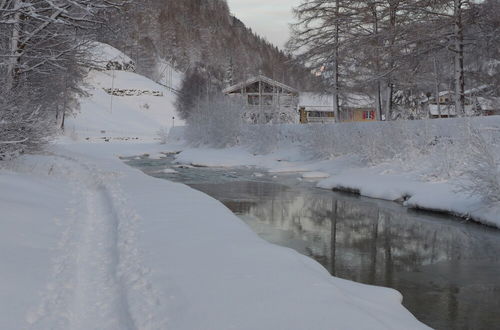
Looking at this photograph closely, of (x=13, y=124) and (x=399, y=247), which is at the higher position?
(x=13, y=124)

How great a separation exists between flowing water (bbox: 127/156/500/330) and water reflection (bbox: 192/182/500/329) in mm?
12

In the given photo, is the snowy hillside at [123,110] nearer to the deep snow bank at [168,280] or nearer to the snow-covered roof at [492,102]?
the snow-covered roof at [492,102]

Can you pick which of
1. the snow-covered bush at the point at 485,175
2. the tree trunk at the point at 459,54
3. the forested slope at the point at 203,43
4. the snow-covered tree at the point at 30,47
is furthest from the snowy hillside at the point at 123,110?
the snow-covered bush at the point at 485,175

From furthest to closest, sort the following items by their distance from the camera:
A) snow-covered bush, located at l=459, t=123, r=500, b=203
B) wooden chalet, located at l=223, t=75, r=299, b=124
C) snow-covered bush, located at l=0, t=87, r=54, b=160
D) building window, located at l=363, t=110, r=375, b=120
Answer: building window, located at l=363, t=110, r=375, b=120, wooden chalet, located at l=223, t=75, r=299, b=124, snow-covered bush, located at l=459, t=123, r=500, b=203, snow-covered bush, located at l=0, t=87, r=54, b=160

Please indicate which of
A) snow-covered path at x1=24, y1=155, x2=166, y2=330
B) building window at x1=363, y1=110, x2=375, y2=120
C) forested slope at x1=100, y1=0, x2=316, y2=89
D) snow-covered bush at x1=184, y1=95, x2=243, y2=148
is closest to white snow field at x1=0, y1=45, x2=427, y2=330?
snow-covered path at x1=24, y1=155, x2=166, y2=330

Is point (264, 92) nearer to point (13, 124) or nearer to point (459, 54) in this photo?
point (459, 54)

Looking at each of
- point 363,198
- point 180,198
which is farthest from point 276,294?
point 363,198

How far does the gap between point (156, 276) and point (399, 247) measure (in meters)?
5.20

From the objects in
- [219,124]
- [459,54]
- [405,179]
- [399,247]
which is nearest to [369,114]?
[219,124]

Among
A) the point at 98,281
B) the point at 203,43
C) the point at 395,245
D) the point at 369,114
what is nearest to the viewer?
the point at 98,281

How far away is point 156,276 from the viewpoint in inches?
219

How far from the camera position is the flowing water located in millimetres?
6176

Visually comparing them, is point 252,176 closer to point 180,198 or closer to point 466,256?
point 180,198

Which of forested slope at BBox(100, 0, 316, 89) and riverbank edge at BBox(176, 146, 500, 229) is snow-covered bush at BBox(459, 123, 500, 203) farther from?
forested slope at BBox(100, 0, 316, 89)
